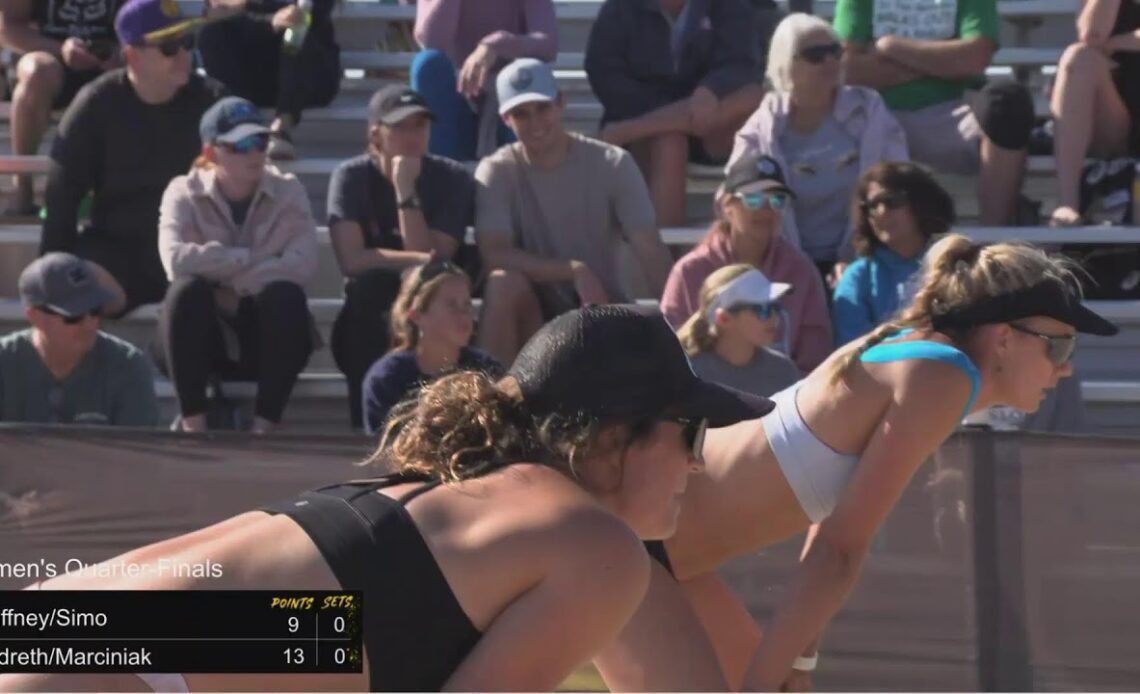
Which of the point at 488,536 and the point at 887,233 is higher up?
the point at 488,536

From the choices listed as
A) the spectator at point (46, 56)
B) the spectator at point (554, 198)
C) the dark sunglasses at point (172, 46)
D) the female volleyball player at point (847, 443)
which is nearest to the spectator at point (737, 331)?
the spectator at point (554, 198)

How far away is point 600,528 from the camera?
8.34 feet

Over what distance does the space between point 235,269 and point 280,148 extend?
1.36m

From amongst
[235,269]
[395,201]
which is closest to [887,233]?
[395,201]

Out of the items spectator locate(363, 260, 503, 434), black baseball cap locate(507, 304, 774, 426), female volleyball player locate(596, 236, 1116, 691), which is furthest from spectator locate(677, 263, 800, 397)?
black baseball cap locate(507, 304, 774, 426)

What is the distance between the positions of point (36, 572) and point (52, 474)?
0.30m

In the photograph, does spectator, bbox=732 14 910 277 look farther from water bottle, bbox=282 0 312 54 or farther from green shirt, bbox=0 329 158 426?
green shirt, bbox=0 329 158 426

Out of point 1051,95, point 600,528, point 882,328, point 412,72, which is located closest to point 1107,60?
point 1051,95

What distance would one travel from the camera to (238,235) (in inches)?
286

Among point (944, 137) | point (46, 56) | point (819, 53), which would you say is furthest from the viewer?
point (46, 56)

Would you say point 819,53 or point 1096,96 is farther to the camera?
point 1096,96

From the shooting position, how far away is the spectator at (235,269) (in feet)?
22.9

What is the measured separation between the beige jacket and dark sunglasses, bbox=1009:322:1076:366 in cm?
381
